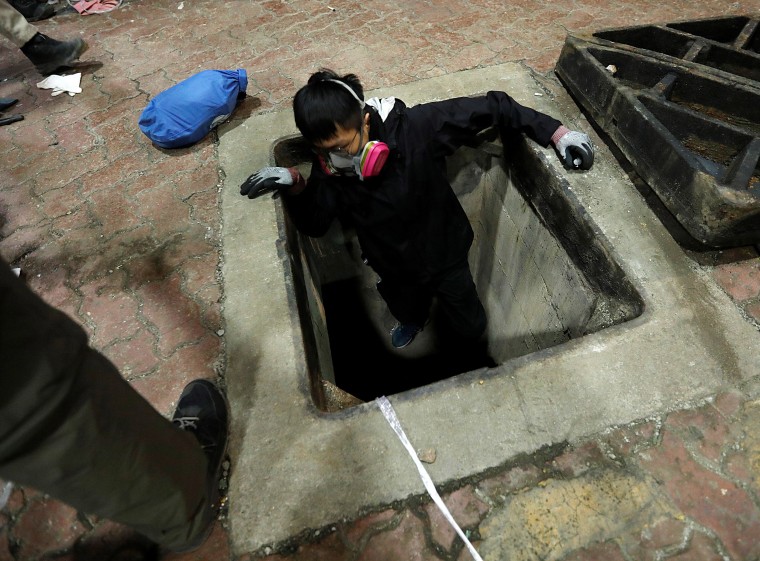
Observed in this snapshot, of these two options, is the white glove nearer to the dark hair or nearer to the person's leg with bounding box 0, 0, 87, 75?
the dark hair

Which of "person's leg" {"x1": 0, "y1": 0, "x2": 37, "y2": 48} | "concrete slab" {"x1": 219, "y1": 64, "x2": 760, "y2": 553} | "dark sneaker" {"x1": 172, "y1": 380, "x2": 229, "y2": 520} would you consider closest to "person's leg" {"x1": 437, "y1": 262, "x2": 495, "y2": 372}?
"concrete slab" {"x1": 219, "y1": 64, "x2": 760, "y2": 553}

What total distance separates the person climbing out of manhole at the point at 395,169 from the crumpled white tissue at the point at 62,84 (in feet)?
6.85

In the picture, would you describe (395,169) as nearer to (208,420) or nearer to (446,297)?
(446,297)

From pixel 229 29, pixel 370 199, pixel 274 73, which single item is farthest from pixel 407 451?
pixel 229 29

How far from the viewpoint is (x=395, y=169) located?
2.10 m

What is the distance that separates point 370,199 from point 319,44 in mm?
2126

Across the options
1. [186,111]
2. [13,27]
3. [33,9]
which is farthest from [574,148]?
[33,9]

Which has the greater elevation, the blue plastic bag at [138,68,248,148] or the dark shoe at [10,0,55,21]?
the dark shoe at [10,0,55,21]

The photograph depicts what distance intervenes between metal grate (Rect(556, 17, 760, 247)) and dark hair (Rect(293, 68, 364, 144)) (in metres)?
1.44

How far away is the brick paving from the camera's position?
139cm

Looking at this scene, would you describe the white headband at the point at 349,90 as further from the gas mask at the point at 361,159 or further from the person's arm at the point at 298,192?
the person's arm at the point at 298,192

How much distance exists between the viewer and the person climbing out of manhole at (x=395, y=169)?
183 centimetres

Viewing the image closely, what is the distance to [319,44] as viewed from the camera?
3.59 m

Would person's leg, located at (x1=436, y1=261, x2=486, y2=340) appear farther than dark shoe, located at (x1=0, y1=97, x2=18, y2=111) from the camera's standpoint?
No
